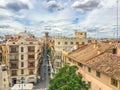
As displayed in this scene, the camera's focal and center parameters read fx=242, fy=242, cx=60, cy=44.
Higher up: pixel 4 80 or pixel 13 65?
pixel 13 65

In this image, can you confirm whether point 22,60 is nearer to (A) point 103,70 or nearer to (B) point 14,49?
(B) point 14,49

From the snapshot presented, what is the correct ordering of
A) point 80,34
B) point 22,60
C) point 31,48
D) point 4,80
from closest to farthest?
point 4,80 < point 22,60 < point 31,48 < point 80,34

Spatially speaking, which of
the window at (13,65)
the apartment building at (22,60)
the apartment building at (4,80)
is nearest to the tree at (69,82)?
the apartment building at (4,80)

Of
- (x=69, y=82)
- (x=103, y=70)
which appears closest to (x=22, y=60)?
(x=103, y=70)

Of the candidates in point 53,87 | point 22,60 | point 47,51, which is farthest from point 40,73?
point 53,87

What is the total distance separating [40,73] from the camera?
80.7 metres

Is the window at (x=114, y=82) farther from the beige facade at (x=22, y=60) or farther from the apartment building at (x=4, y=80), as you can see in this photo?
the beige facade at (x=22, y=60)

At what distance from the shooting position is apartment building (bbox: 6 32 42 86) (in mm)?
67875

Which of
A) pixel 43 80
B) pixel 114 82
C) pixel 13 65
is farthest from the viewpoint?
pixel 43 80

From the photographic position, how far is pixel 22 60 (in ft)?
226

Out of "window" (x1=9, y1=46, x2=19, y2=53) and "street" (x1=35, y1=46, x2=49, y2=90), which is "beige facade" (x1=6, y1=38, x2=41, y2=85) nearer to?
"window" (x1=9, y1=46, x2=19, y2=53)

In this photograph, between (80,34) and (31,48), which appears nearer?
(31,48)

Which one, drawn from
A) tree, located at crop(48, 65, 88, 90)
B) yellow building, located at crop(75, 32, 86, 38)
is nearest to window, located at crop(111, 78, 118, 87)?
tree, located at crop(48, 65, 88, 90)

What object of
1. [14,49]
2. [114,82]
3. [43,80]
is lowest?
[43,80]
